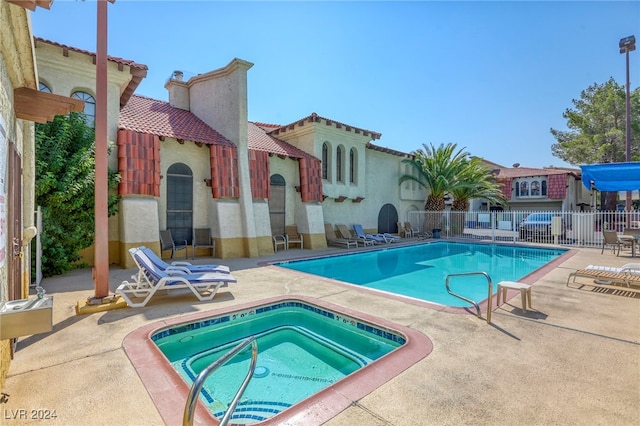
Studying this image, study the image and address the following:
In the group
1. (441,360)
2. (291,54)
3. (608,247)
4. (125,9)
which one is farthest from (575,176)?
(125,9)

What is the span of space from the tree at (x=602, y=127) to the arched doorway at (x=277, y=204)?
24.8 meters

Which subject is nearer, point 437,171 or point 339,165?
point 339,165

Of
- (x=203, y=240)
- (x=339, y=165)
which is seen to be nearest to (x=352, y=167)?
(x=339, y=165)

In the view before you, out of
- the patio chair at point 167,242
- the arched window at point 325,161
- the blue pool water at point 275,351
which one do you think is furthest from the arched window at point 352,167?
the blue pool water at point 275,351

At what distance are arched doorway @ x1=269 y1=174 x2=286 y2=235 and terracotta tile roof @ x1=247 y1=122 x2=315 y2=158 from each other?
1.49 meters

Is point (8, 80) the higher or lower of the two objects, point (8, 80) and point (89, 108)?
the lower

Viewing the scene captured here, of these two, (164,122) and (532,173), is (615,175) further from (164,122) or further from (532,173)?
(164,122)

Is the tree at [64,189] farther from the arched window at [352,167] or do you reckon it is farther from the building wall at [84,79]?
the arched window at [352,167]

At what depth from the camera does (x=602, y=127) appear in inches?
965

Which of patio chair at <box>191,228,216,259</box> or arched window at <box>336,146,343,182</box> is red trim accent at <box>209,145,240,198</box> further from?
arched window at <box>336,146,343,182</box>

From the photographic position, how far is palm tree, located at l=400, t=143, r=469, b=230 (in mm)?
24625

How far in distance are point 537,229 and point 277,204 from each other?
18.2 meters

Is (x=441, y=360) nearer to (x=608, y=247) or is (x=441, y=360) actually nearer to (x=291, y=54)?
(x=291, y=54)

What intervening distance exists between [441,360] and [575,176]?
36.5 metres
